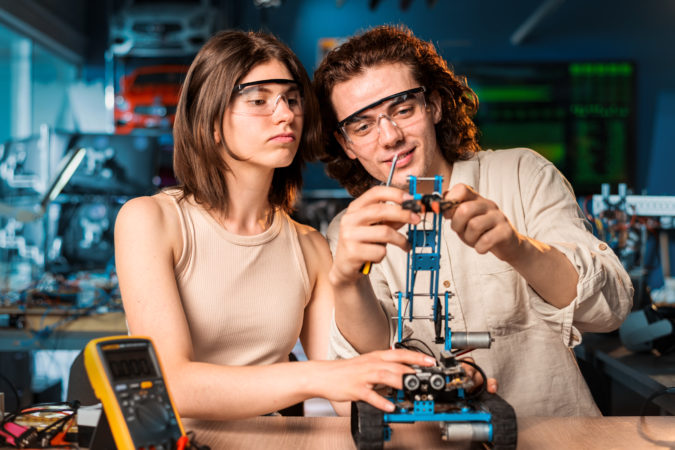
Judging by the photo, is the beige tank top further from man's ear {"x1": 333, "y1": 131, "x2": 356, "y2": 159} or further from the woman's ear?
man's ear {"x1": 333, "y1": 131, "x2": 356, "y2": 159}

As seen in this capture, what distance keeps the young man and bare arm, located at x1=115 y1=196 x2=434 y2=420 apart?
0.23 m

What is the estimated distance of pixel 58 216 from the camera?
139 inches

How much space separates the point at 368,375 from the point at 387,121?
2.46 ft

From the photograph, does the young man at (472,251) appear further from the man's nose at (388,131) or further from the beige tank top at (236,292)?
the beige tank top at (236,292)

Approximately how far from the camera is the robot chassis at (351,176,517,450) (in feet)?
3.30

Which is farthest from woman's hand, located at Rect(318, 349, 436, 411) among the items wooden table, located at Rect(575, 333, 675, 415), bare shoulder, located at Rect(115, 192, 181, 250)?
wooden table, located at Rect(575, 333, 675, 415)

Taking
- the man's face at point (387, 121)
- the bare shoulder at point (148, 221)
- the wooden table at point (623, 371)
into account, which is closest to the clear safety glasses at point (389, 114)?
the man's face at point (387, 121)

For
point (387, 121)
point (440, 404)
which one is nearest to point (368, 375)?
point (440, 404)

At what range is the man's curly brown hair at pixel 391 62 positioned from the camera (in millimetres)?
1700

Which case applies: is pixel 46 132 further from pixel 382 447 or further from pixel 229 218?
pixel 382 447

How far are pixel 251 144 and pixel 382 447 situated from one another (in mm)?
784

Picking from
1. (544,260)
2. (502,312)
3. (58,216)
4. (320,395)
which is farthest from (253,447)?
(58,216)

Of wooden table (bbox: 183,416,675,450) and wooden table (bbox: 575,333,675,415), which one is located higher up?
wooden table (bbox: 183,416,675,450)

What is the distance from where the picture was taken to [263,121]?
152 centimetres
